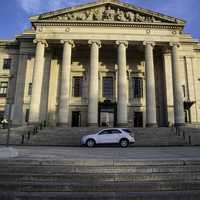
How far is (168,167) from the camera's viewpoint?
8016 millimetres

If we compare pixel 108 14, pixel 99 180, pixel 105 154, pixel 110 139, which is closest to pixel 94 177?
pixel 99 180

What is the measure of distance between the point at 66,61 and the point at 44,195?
79.5 feet

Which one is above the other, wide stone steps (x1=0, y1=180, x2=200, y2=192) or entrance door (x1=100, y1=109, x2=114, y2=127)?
entrance door (x1=100, y1=109, x2=114, y2=127)

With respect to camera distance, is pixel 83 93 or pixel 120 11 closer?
pixel 120 11

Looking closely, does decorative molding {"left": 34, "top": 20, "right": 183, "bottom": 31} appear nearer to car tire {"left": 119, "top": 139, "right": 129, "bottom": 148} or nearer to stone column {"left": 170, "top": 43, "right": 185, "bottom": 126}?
stone column {"left": 170, "top": 43, "right": 185, "bottom": 126}

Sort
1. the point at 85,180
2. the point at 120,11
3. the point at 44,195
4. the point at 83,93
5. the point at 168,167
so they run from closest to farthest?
the point at 44,195
the point at 85,180
the point at 168,167
the point at 120,11
the point at 83,93

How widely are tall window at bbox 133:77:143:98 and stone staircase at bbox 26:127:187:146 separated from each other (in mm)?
9567

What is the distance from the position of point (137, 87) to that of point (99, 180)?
27832mm

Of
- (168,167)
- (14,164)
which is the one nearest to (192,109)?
(168,167)

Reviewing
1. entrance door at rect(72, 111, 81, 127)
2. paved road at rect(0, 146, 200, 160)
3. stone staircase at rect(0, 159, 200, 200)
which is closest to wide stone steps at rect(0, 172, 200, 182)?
stone staircase at rect(0, 159, 200, 200)

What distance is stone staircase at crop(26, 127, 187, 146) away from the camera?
21.6 m

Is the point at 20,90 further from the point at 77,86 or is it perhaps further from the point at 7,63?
the point at 77,86

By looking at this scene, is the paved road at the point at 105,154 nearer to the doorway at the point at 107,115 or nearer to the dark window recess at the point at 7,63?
the doorway at the point at 107,115

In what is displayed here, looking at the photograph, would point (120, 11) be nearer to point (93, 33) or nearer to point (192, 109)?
point (93, 33)
